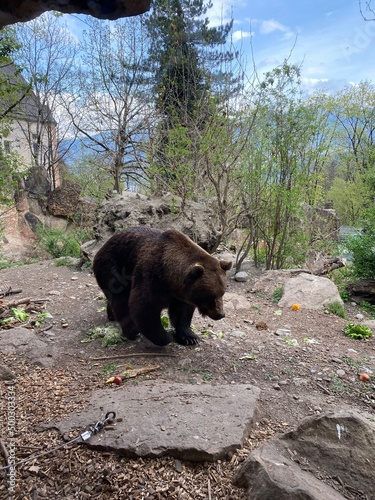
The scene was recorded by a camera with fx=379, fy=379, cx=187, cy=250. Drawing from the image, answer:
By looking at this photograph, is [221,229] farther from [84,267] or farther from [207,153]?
[84,267]

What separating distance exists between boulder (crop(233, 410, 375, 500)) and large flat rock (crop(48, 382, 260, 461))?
0.29 meters

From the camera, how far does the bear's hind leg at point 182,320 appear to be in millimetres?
4176

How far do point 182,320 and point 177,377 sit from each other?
0.84m

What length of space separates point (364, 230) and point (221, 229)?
10.7 ft

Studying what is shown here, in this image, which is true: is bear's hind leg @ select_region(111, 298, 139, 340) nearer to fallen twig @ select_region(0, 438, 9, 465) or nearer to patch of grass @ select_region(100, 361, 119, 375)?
A: patch of grass @ select_region(100, 361, 119, 375)

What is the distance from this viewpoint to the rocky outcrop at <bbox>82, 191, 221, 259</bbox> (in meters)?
7.94

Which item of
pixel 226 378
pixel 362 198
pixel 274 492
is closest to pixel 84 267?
pixel 226 378

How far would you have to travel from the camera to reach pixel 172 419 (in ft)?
8.13

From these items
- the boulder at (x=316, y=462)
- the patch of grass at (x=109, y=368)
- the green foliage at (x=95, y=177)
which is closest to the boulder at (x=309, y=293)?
the patch of grass at (x=109, y=368)

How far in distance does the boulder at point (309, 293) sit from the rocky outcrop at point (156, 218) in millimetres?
2169

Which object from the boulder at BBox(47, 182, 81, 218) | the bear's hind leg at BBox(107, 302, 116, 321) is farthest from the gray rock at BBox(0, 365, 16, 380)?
the boulder at BBox(47, 182, 81, 218)

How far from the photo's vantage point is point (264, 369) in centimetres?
370

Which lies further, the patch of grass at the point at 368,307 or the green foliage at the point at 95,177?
the green foliage at the point at 95,177

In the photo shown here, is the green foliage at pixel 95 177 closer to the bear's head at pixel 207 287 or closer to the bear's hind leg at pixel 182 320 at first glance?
the bear's hind leg at pixel 182 320
